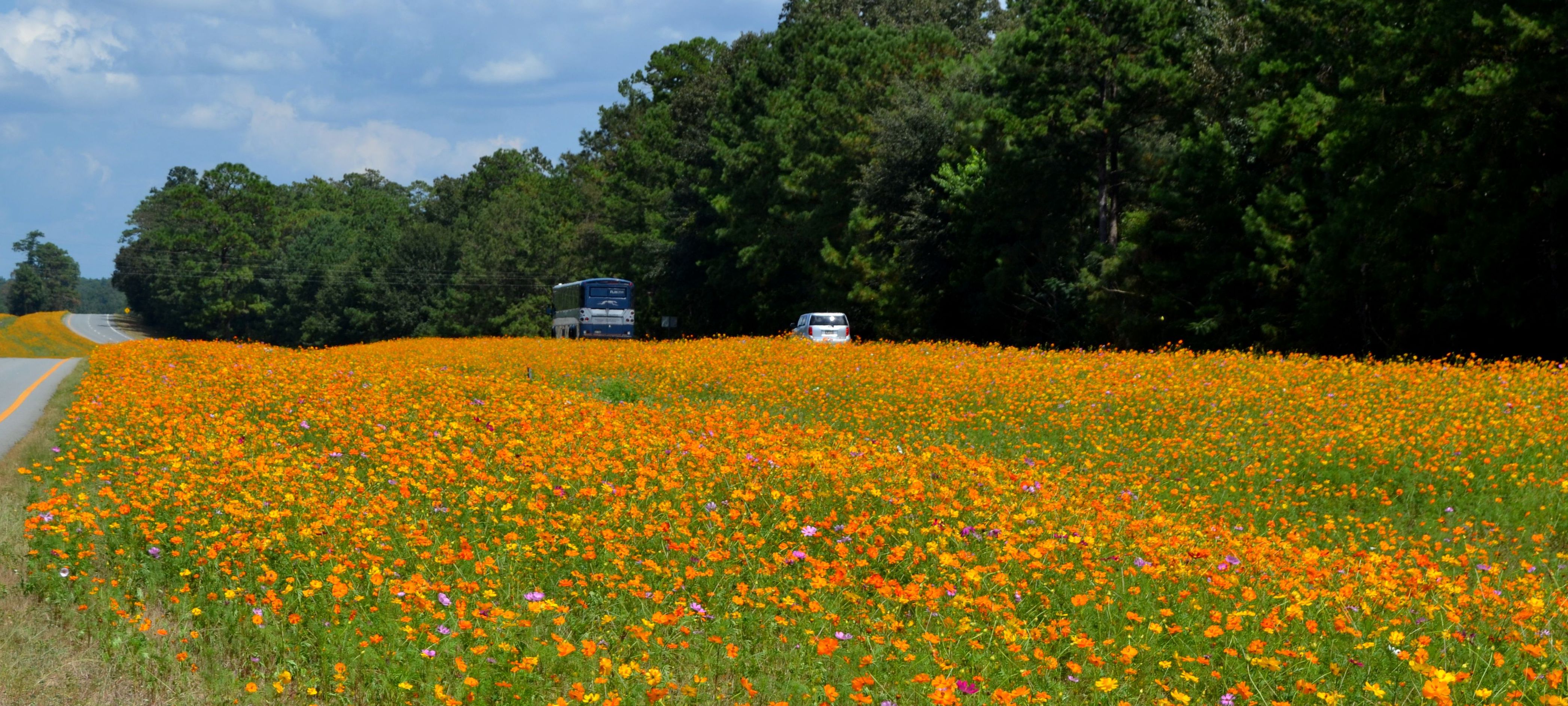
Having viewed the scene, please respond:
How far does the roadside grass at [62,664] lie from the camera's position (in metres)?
5.30

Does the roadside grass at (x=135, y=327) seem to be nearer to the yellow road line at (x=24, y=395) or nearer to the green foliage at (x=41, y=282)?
the green foliage at (x=41, y=282)

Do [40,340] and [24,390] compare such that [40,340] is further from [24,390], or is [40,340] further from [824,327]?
[24,390]

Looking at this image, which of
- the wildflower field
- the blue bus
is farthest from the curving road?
the blue bus

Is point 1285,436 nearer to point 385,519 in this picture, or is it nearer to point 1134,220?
point 385,519

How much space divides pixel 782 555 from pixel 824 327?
34.1 meters

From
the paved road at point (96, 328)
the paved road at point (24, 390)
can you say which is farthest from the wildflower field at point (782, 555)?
the paved road at point (96, 328)

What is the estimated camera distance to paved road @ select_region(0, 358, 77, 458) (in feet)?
A: 51.9

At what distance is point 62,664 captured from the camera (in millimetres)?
5656

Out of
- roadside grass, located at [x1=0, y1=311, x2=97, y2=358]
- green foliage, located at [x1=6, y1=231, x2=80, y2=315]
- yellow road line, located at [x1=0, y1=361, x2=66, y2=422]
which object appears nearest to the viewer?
yellow road line, located at [x1=0, y1=361, x2=66, y2=422]

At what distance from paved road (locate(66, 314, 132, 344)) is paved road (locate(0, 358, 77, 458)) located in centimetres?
7034

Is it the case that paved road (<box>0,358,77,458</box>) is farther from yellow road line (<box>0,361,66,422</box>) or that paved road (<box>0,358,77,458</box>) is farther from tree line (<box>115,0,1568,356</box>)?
tree line (<box>115,0,1568,356</box>)

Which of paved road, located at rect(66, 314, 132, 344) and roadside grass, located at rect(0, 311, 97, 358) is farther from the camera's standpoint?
paved road, located at rect(66, 314, 132, 344)

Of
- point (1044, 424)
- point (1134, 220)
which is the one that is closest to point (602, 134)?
point (1134, 220)

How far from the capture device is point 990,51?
138 feet
